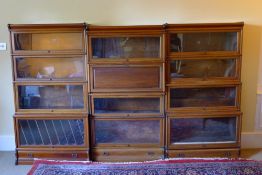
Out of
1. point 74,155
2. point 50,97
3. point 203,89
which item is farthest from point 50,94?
point 203,89

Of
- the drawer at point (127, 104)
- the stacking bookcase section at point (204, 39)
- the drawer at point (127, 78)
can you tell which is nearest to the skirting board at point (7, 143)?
the drawer at point (127, 104)

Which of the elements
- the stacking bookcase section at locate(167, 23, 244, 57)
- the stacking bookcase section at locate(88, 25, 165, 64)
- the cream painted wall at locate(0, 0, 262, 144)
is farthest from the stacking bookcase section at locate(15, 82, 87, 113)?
the stacking bookcase section at locate(167, 23, 244, 57)

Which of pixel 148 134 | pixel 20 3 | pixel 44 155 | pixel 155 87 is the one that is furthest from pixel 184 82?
pixel 20 3

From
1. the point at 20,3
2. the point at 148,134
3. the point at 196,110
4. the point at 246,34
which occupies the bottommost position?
the point at 148,134

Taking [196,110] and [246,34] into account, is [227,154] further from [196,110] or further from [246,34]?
[246,34]

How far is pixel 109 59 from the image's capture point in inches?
128

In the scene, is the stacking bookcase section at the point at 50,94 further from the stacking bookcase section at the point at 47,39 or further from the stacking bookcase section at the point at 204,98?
the stacking bookcase section at the point at 204,98

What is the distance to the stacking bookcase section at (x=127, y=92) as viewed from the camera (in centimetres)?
325

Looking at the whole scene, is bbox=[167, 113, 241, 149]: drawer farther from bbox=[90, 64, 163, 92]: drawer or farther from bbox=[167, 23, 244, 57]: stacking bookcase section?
bbox=[167, 23, 244, 57]: stacking bookcase section

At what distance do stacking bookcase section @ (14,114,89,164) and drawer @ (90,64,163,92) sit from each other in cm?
53

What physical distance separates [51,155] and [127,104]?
1.11 m

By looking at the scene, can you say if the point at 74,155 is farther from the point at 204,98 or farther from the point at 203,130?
the point at 204,98

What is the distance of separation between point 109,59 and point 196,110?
1.22 meters

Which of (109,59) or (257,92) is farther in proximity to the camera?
(257,92)
